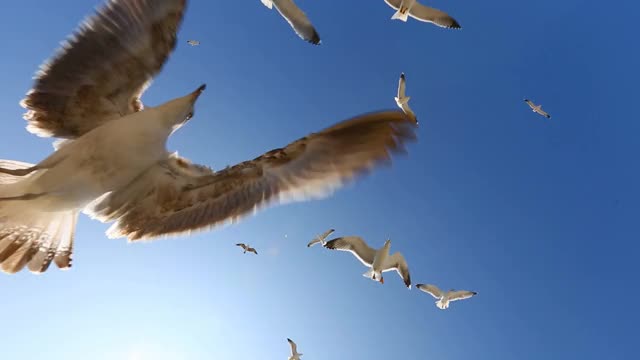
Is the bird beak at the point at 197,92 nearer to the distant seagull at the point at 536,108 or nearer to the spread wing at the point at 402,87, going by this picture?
the spread wing at the point at 402,87

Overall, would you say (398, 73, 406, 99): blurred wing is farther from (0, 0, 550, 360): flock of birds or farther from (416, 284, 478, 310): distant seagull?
(0, 0, 550, 360): flock of birds

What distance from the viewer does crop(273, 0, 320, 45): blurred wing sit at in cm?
1028

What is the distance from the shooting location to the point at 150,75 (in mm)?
4871

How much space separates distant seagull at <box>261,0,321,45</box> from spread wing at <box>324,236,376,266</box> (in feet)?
14.3

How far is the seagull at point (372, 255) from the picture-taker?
1206cm

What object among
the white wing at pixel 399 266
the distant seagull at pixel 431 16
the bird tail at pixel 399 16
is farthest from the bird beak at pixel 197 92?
the white wing at pixel 399 266

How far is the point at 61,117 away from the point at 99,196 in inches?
29.3

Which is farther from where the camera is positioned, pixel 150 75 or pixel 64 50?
pixel 150 75

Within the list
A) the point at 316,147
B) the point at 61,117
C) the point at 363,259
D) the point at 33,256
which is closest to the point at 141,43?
the point at 61,117

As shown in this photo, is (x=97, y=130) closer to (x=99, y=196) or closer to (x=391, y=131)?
(x=99, y=196)

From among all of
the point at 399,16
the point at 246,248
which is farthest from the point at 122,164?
the point at 246,248

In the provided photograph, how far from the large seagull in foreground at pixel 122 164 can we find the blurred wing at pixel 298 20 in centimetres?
574

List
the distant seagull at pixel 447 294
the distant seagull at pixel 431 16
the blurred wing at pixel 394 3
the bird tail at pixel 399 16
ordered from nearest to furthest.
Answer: the bird tail at pixel 399 16
the blurred wing at pixel 394 3
the distant seagull at pixel 431 16
the distant seagull at pixel 447 294

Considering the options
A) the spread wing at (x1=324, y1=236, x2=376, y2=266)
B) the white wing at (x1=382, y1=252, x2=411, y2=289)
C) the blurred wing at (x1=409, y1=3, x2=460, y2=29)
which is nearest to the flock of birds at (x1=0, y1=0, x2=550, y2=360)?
the spread wing at (x1=324, y1=236, x2=376, y2=266)
